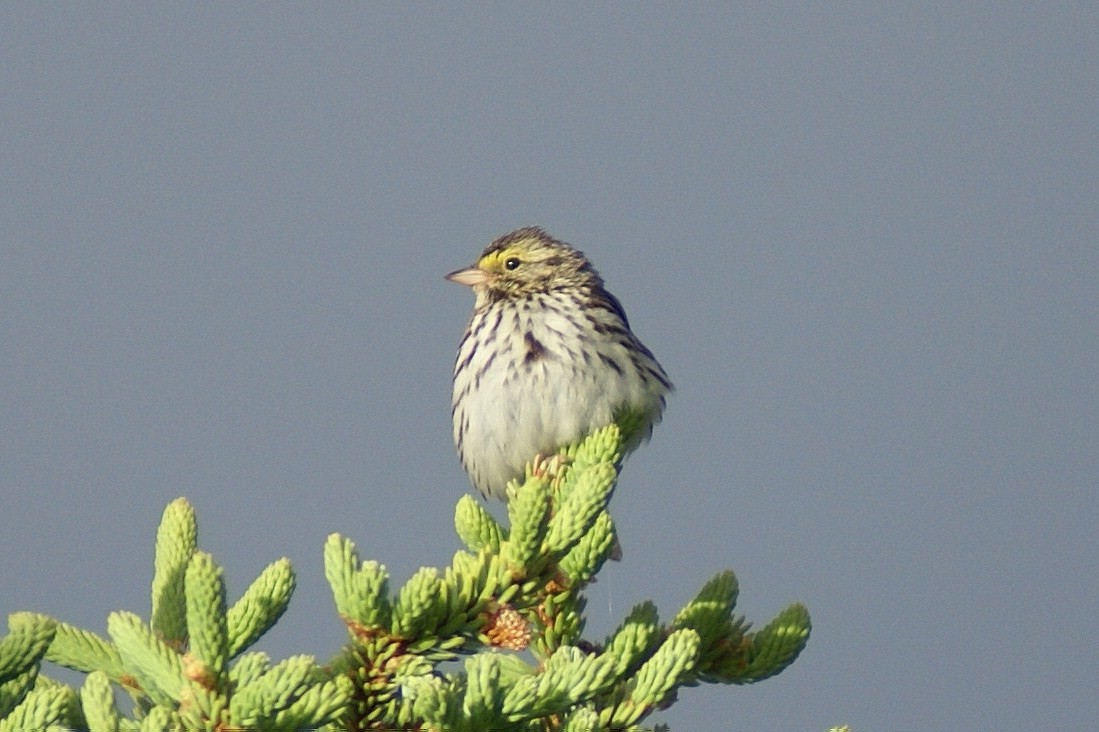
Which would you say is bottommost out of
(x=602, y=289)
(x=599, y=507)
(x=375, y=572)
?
(x=375, y=572)

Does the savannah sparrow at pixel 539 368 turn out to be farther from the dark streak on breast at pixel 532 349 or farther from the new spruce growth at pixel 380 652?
the new spruce growth at pixel 380 652

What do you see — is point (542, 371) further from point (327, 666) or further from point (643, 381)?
point (327, 666)

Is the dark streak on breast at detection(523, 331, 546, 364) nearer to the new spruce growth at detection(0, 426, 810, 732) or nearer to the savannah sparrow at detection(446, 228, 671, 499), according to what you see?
the savannah sparrow at detection(446, 228, 671, 499)

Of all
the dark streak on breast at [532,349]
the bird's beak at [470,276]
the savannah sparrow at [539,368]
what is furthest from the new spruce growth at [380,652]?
the bird's beak at [470,276]

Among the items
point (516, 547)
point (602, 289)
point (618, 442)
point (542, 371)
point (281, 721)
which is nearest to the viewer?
point (281, 721)

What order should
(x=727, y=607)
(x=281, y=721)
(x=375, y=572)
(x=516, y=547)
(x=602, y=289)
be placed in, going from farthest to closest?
(x=602, y=289) < (x=727, y=607) < (x=516, y=547) < (x=375, y=572) < (x=281, y=721)

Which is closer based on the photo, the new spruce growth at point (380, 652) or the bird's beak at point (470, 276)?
the new spruce growth at point (380, 652)

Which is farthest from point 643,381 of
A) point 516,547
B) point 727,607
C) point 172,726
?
point 172,726
